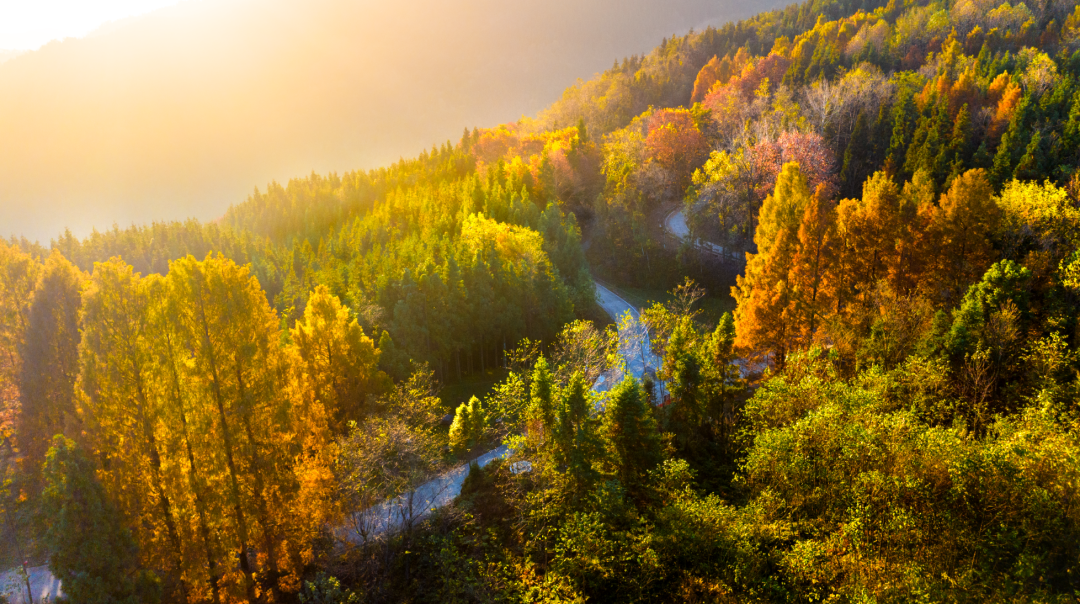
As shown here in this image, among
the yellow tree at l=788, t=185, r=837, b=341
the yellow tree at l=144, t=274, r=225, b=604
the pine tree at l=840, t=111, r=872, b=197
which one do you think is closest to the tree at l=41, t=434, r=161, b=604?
the yellow tree at l=144, t=274, r=225, b=604

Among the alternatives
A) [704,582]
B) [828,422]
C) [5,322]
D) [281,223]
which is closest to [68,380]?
[5,322]

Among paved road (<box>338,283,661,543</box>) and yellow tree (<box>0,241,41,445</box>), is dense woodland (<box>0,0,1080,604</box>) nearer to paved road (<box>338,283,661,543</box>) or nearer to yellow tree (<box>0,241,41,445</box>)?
yellow tree (<box>0,241,41,445</box>)

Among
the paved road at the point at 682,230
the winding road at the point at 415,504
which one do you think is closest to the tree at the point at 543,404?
the winding road at the point at 415,504

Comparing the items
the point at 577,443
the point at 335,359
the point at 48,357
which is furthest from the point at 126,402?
the point at 577,443

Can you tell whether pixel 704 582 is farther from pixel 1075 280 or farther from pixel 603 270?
pixel 603 270

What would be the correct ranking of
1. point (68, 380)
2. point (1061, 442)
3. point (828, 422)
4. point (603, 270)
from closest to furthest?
1. point (1061, 442)
2. point (828, 422)
3. point (68, 380)
4. point (603, 270)

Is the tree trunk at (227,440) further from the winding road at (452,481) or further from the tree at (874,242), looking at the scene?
the tree at (874,242)
